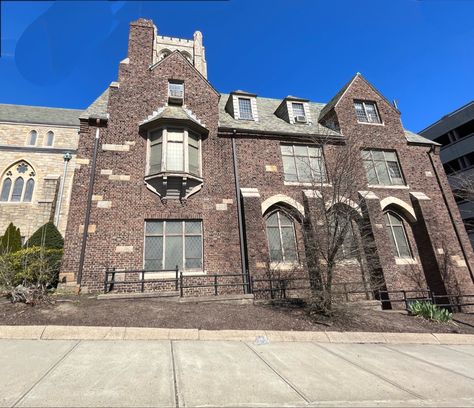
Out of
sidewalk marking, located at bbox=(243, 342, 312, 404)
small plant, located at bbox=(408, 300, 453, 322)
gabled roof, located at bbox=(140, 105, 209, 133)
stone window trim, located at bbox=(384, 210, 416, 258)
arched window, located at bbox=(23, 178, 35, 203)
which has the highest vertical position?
arched window, located at bbox=(23, 178, 35, 203)

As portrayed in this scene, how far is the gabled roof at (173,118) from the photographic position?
12.8 meters

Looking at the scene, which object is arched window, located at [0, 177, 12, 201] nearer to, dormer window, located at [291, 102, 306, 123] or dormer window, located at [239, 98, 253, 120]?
dormer window, located at [239, 98, 253, 120]

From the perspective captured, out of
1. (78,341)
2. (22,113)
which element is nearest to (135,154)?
(78,341)

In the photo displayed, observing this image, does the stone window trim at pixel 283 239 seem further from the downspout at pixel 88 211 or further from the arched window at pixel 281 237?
the downspout at pixel 88 211

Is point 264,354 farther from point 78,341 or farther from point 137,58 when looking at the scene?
point 137,58

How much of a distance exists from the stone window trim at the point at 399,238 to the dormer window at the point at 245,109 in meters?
9.56

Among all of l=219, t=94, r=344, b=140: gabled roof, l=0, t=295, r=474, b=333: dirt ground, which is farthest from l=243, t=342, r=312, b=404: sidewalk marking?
l=219, t=94, r=344, b=140: gabled roof

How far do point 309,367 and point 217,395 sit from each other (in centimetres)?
228

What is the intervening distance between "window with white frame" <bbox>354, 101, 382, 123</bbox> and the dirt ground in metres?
11.7

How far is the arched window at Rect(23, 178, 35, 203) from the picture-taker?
909 inches

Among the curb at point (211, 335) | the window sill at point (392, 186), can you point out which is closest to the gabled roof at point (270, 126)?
the window sill at point (392, 186)

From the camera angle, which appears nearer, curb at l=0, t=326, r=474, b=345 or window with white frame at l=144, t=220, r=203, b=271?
curb at l=0, t=326, r=474, b=345

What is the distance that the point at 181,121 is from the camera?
42.5ft

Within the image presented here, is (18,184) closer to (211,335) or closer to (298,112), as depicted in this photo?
(298,112)
